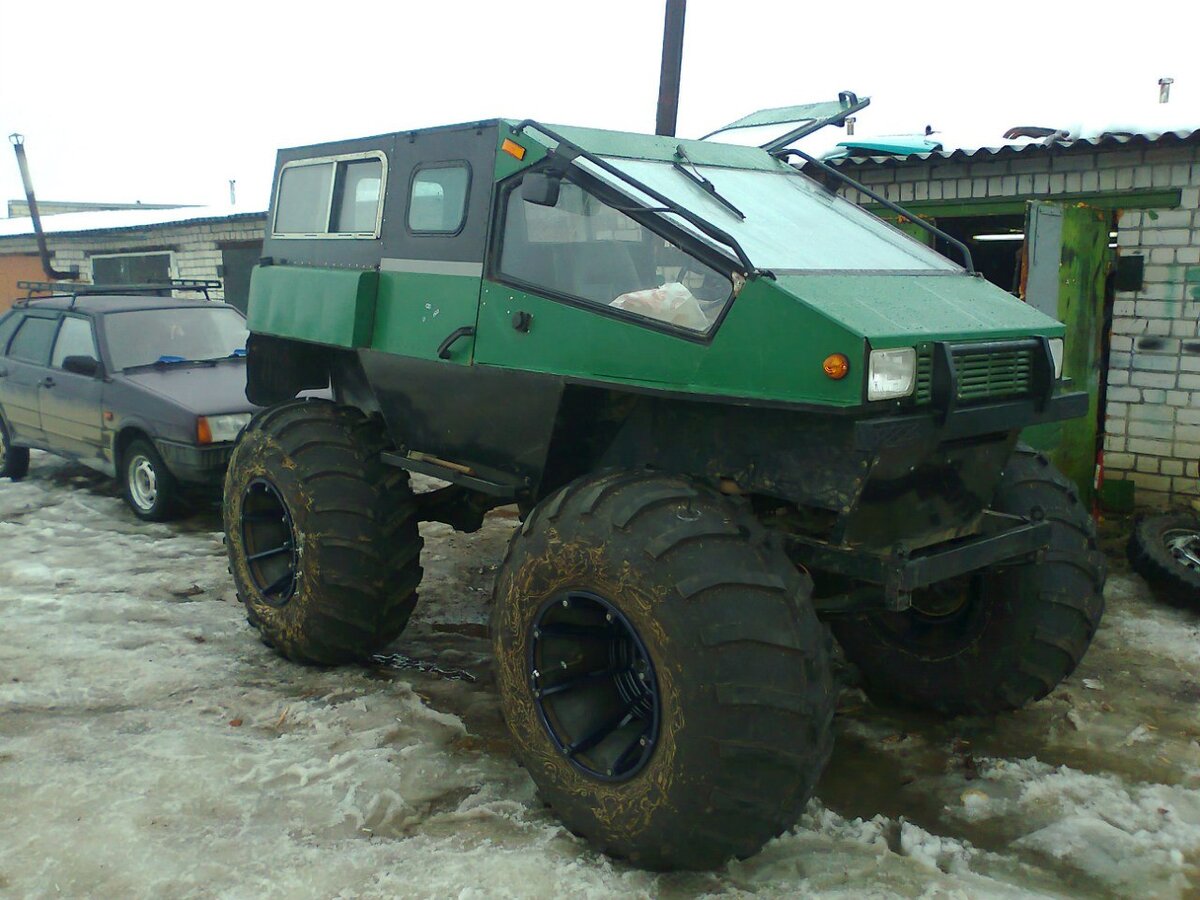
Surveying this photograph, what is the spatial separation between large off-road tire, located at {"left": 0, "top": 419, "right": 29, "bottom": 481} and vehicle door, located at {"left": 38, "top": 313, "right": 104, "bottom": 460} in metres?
0.78

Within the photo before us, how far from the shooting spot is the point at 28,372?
884 centimetres

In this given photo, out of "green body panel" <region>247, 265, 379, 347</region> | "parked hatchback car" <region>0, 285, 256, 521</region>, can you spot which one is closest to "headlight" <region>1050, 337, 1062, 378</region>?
"green body panel" <region>247, 265, 379, 347</region>

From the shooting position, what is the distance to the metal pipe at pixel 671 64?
10.2 metres

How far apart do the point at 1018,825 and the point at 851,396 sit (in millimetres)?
1773

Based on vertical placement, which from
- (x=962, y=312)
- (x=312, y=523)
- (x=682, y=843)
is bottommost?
(x=682, y=843)

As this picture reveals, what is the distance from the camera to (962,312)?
3.41 m

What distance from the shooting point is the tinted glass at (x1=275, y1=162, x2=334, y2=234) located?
4.81 m

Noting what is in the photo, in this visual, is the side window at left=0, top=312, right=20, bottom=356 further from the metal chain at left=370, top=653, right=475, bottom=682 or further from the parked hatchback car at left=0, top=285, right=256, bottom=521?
the metal chain at left=370, top=653, right=475, bottom=682

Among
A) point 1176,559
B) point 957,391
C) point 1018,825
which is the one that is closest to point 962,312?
point 957,391

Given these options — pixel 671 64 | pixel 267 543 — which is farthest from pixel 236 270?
pixel 267 543

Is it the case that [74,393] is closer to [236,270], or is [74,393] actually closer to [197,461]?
[197,461]

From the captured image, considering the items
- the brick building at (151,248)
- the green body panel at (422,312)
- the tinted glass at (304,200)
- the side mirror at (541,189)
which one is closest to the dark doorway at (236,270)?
the brick building at (151,248)

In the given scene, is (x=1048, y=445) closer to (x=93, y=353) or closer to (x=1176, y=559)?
(x=1176, y=559)

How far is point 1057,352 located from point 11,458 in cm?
888
